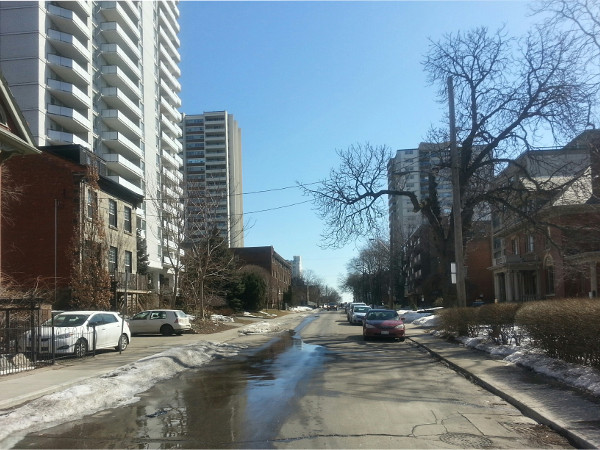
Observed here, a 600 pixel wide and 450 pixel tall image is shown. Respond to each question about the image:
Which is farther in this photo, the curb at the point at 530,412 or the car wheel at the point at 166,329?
the car wheel at the point at 166,329

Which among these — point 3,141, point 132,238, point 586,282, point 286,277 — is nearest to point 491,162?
point 586,282

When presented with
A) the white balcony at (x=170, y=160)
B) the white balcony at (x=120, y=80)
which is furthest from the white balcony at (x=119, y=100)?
the white balcony at (x=170, y=160)

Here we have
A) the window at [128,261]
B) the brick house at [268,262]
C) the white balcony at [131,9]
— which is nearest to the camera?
the window at [128,261]

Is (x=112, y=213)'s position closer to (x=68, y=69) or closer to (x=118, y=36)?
(x=68, y=69)

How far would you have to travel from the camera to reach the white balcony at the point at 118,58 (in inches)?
2450

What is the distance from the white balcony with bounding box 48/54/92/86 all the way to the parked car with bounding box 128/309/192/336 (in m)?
34.2

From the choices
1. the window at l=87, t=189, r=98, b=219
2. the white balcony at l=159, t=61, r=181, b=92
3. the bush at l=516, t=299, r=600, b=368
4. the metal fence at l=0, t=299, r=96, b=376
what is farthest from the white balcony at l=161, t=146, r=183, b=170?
the bush at l=516, t=299, r=600, b=368

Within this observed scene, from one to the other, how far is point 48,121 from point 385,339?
1651 inches

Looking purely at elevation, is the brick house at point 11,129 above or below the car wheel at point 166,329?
above

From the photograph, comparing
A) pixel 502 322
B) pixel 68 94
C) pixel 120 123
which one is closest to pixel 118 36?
pixel 120 123

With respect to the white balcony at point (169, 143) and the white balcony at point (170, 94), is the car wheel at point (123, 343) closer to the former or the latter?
the white balcony at point (169, 143)

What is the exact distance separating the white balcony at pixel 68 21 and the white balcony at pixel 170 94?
80.0 ft

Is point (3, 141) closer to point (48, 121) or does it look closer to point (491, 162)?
point (491, 162)

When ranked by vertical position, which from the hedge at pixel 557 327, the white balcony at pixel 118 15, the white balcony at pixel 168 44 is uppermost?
the white balcony at pixel 168 44
